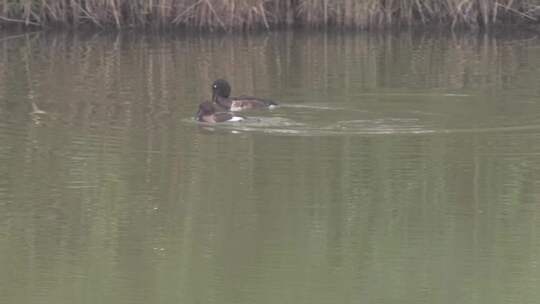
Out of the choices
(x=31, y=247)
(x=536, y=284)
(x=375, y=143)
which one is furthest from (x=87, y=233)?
(x=375, y=143)

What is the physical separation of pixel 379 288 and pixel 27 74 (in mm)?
9344

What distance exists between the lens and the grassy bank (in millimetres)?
→ 20703

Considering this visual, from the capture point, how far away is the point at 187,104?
14094 mm

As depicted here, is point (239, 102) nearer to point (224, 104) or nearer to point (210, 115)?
point (224, 104)

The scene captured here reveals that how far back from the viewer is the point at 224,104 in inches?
538

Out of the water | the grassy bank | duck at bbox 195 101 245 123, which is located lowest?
the water

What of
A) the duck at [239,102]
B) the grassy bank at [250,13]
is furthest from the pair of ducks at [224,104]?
the grassy bank at [250,13]

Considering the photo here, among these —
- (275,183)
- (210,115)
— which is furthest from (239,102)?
(275,183)

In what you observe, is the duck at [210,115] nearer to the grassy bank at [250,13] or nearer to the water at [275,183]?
the water at [275,183]

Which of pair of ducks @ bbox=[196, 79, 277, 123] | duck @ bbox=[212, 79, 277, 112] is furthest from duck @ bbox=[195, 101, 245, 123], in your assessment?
duck @ bbox=[212, 79, 277, 112]

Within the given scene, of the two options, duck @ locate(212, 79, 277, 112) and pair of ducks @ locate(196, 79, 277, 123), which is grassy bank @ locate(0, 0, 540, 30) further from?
duck @ locate(212, 79, 277, 112)

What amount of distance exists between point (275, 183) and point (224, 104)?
3.37 meters

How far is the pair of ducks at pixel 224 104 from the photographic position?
13000 mm

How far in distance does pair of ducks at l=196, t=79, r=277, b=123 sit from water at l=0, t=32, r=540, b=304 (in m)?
0.19
